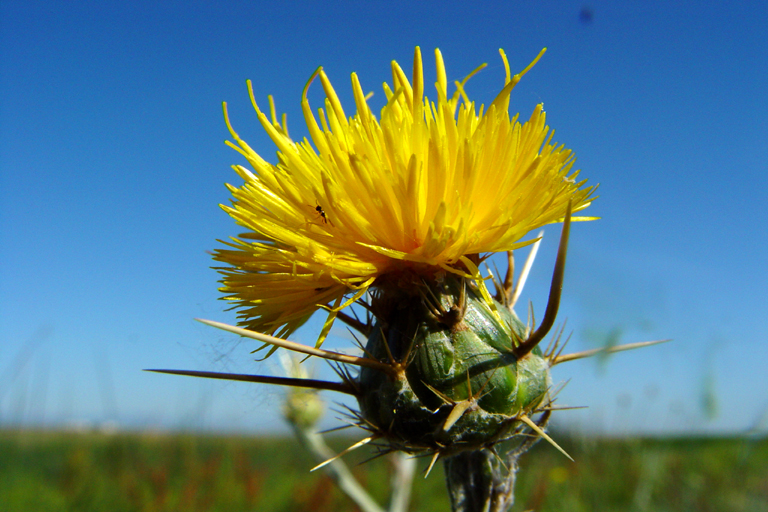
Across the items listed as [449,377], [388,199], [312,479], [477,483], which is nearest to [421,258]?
[388,199]

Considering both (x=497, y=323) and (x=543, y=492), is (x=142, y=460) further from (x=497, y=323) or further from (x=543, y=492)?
(x=497, y=323)

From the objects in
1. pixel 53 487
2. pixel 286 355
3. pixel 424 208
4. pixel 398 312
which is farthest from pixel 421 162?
pixel 53 487

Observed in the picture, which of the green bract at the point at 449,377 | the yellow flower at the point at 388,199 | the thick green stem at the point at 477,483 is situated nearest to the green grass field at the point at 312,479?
the thick green stem at the point at 477,483

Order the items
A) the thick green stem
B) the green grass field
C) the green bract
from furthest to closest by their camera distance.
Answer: the green grass field < the thick green stem < the green bract

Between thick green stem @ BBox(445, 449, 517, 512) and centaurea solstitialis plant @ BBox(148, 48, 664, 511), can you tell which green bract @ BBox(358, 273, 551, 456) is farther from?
thick green stem @ BBox(445, 449, 517, 512)

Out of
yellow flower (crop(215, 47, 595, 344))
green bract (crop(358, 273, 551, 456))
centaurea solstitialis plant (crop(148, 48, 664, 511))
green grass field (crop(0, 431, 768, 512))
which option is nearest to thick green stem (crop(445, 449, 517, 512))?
centaurea solstitialis plant (crop(148, 48, 664, 511))

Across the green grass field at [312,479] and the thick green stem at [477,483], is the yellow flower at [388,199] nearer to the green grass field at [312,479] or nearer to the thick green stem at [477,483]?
the thick green stem at [477,483]

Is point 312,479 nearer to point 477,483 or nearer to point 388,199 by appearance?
point 477,483
